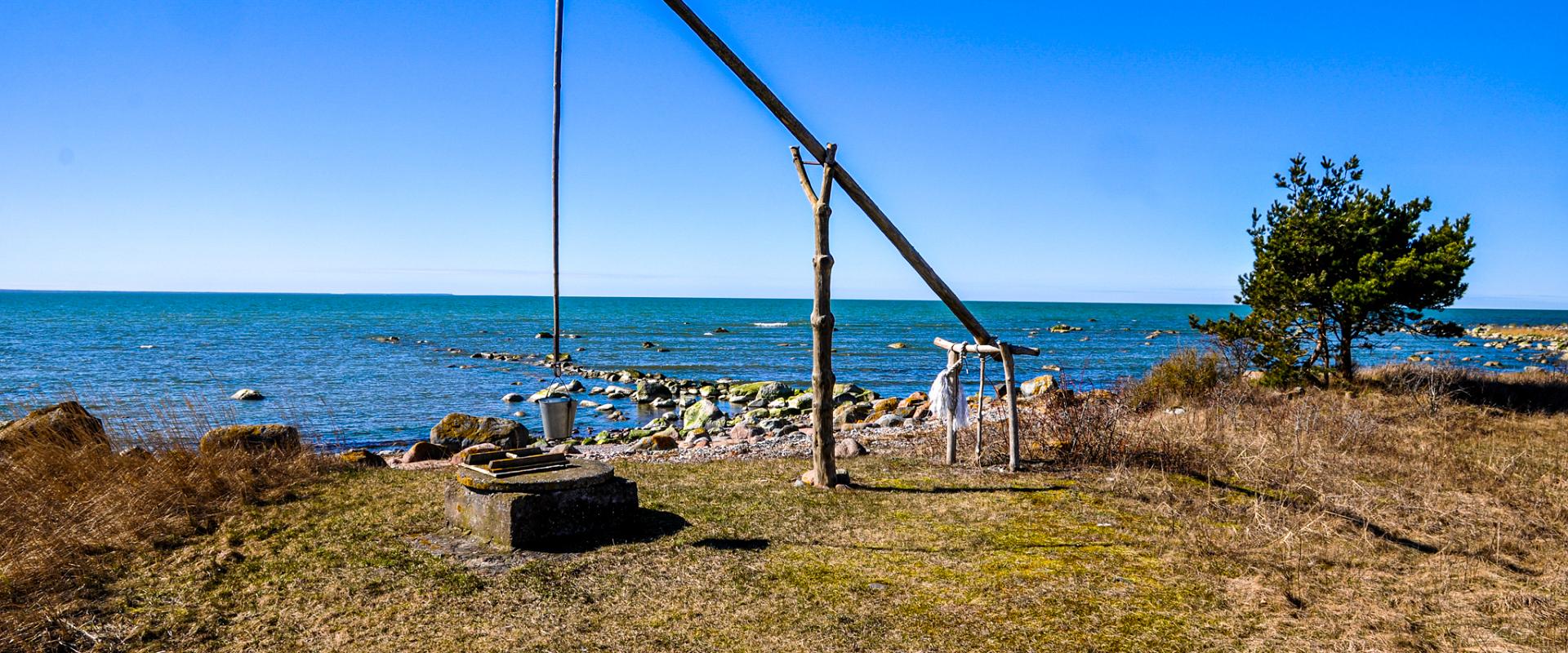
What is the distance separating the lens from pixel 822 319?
29.5 feet

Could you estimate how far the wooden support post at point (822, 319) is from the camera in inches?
348

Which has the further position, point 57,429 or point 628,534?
point 57,429

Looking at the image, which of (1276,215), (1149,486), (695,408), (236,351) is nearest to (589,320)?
(236,351)

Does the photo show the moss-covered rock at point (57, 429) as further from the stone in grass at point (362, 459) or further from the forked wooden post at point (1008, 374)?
the forked wooden post at point (1008, 374)

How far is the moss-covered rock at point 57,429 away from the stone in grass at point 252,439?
100cm

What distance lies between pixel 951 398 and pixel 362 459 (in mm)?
7887

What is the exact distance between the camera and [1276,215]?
17.5 metres

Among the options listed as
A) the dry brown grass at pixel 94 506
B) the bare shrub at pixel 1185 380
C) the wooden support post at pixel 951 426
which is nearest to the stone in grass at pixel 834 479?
the wooden support post at pixel 951 426

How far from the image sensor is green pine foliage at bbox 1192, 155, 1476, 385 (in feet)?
50.6

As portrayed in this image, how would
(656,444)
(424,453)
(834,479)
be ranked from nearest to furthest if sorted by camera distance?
(834,479)
(424,453)
(656,444)

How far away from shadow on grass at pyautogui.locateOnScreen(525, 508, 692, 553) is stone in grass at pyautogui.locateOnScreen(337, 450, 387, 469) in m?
5.10

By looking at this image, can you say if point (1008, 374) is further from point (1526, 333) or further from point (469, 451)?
point (1526, 333)

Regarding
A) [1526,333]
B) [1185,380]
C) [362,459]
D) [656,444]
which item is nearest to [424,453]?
[362,459]

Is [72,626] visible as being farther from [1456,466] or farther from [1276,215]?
[1276,215]
